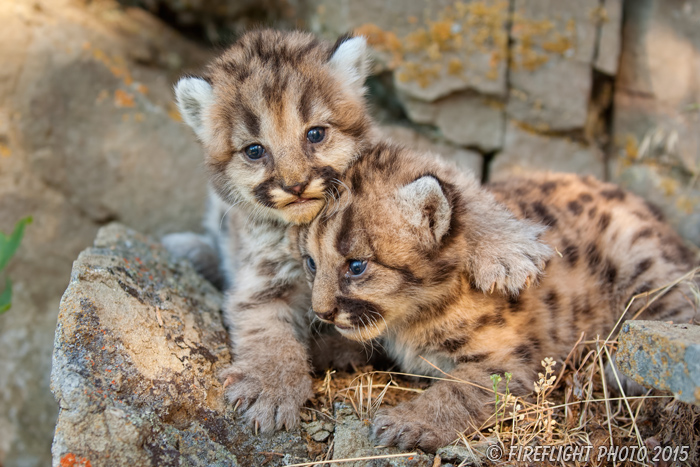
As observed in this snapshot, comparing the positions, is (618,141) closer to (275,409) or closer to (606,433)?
(606,433)

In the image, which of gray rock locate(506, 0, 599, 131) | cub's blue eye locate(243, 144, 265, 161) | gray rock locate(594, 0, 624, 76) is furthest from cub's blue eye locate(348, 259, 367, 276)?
gray rock locate(594, 0, 624, 76)

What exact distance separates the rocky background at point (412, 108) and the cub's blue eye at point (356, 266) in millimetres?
2796

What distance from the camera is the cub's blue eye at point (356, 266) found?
10.5ft

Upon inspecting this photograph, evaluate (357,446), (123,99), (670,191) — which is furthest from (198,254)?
(670,191)

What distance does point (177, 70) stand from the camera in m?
6.23

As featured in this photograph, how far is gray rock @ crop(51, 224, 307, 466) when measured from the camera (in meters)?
2.75

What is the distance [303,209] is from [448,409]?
54.2 inches

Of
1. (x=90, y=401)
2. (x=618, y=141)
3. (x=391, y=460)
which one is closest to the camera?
(x=90, y=401)

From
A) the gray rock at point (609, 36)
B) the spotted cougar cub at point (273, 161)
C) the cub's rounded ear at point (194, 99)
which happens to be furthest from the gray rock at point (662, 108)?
the cub's rounded ear at point (194, 99)

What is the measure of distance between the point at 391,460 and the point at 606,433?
1276mm

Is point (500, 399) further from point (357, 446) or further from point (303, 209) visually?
point (303, 209)

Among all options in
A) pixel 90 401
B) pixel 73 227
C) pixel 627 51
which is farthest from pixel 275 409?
pixel 627 51

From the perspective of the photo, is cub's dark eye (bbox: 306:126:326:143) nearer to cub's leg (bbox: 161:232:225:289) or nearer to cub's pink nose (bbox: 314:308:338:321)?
cub's pink nose (bbox: 314:308:338:321)

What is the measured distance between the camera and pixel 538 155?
5.81 meters
